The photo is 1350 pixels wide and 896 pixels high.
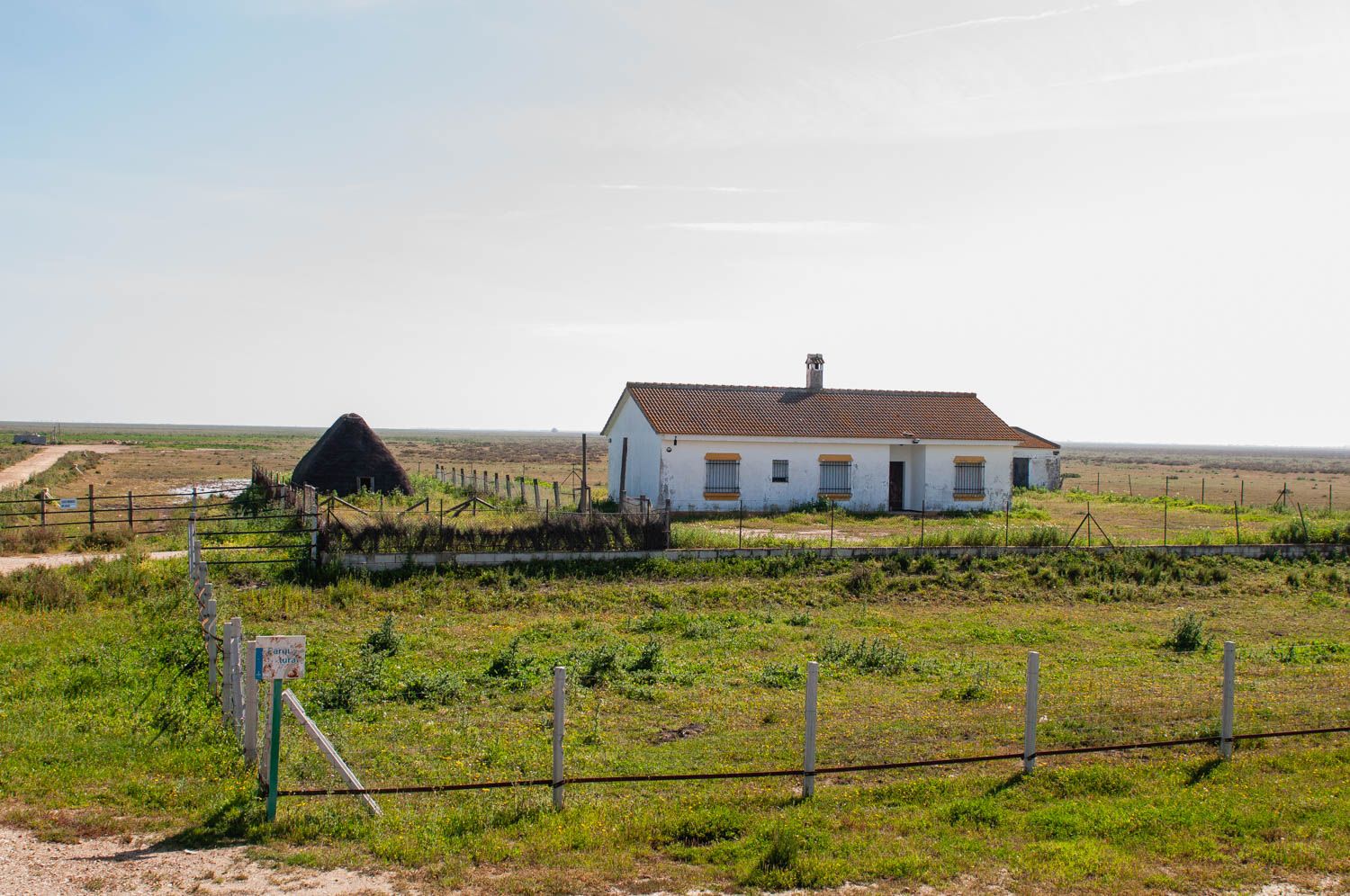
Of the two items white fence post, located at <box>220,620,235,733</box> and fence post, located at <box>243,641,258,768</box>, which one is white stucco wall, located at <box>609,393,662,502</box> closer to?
white fence post, located at <box>220,620,235,733</box>

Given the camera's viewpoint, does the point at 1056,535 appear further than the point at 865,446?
No

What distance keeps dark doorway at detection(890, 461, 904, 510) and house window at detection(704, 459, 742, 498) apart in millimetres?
6375

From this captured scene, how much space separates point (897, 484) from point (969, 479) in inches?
96.1

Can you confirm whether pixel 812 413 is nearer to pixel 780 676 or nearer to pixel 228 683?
pixel 780 676

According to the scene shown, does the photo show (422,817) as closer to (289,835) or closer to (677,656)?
(289,835)

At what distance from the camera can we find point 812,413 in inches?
1339

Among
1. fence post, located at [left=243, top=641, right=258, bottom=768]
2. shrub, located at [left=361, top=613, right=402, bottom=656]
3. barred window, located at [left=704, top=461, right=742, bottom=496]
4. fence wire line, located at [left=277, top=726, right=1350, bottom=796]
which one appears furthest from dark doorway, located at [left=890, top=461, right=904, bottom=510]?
fence post, located at [left=243, top=641, right=258, bottom=768]

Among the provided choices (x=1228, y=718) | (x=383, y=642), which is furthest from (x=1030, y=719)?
(x=383, y=642)

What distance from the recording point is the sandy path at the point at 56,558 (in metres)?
18.7

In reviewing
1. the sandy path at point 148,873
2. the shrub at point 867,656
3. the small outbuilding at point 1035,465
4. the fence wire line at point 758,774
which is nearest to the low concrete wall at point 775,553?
the shrub at point 867,656

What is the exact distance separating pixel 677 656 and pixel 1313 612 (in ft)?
41.9

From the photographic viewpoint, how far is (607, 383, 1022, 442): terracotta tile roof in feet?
105

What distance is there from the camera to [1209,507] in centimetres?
3778

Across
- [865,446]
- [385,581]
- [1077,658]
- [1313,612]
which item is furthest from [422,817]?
[865,446]
